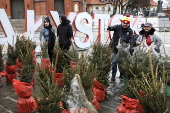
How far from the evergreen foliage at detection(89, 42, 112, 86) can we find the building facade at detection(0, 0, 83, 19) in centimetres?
3037

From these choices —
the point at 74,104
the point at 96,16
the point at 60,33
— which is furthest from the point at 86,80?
the point at 96,16

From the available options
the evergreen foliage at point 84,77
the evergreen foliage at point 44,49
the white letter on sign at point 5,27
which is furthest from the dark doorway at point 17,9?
the evergreen foliage at point 84,77

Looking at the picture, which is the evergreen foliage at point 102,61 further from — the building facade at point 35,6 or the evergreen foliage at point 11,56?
the building facade at point 35,6

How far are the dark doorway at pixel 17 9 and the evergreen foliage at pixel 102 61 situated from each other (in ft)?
104

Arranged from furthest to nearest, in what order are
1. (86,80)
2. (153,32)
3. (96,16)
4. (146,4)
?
1. (146,4)
2. (96,16)
3. (153,32)
4. (86,80)

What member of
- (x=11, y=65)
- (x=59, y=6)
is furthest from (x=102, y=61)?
(x=59, y=6)

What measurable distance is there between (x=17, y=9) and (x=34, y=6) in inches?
94.3

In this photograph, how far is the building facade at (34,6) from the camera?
35.5 metres

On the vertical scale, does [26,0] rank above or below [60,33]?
above

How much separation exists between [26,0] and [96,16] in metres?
25.0

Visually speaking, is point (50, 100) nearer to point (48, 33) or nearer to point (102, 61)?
point (102, 61)

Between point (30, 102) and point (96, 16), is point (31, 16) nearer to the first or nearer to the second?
point (96, 16)

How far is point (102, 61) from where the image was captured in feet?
19.6

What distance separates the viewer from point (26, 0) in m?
35.9
